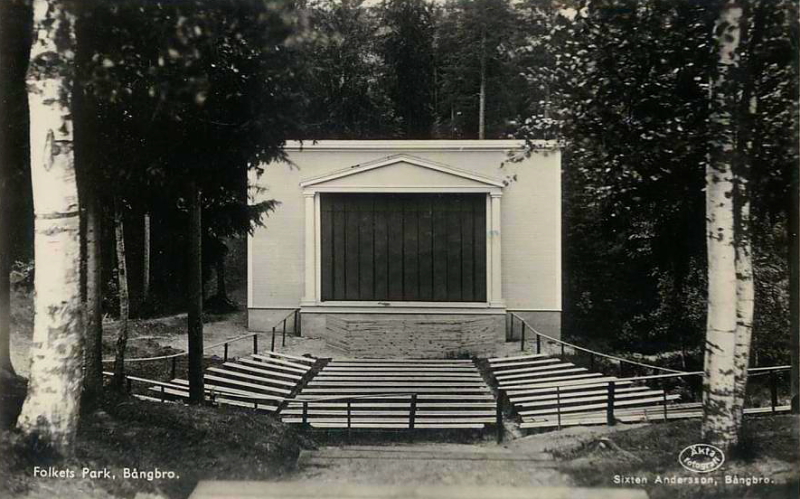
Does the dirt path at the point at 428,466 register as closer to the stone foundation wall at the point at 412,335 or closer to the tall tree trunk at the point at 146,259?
the stone foundation wall at the point at 412,335

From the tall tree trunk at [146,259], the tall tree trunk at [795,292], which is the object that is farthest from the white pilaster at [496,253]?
the tall tree trunk at [146,259]

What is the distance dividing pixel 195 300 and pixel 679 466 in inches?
152

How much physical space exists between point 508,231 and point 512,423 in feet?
6.47

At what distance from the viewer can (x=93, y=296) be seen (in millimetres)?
4254

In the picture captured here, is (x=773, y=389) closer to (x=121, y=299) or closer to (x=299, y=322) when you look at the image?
(x=299, y=322)

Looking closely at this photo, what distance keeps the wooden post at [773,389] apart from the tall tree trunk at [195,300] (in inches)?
171

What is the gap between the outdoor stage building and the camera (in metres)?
4.64

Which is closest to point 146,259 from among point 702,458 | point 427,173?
point 427,173

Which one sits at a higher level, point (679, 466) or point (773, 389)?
point (773, 389)

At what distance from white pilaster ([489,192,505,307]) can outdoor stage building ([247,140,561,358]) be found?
0.01m

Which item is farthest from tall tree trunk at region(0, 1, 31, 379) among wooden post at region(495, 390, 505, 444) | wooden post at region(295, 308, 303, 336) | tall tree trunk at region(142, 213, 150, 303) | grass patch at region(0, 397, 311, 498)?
wooden post at region(495, 390, 505, 444)

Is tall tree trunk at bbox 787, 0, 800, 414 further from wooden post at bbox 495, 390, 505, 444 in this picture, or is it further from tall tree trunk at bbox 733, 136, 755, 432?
wooden post at bbox 495, 390, 505, 444

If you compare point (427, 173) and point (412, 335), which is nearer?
point (412, 335)

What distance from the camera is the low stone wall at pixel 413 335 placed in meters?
4.54
